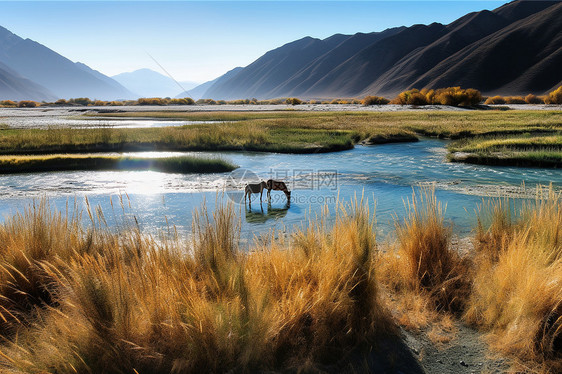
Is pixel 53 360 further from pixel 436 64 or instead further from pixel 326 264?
pixel 436 64

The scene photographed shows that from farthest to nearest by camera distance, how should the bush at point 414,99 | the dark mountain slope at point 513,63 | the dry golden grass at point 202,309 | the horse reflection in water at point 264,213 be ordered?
the dark mountain slope at point 513,63, the bush at point 414,99, the horse reflection in water at point 264,213, the dry golden grass at point 202,309

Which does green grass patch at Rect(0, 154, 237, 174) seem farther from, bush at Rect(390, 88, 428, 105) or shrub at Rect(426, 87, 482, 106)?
bush at Rect(390, 88, 428, 105)

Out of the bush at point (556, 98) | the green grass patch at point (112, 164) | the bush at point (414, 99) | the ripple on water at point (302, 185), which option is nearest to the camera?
the ripple on water at point (302, 185)

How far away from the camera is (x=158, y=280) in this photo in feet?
12.1

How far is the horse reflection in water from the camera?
9102 mm

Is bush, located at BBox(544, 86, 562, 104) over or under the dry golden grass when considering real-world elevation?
over

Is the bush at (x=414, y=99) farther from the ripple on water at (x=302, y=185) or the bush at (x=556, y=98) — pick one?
the ripple on water at (x=302, y=185)

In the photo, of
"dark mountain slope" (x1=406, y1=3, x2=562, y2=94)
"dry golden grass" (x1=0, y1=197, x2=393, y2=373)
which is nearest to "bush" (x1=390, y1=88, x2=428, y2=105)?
"dry golden grass" (x1=0, y1=197, x2=393, y2=373)

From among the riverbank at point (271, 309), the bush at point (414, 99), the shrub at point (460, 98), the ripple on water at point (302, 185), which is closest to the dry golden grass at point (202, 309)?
the riverbank at point (271, 309)

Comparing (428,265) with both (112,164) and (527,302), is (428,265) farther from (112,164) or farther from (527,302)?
(112,164)

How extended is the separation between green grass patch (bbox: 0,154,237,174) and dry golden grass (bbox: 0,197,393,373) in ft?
38.7

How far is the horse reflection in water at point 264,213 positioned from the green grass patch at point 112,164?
657 centimetres

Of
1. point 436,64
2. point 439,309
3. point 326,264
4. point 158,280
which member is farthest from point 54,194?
point 436,64

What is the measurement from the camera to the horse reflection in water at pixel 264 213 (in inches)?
358
